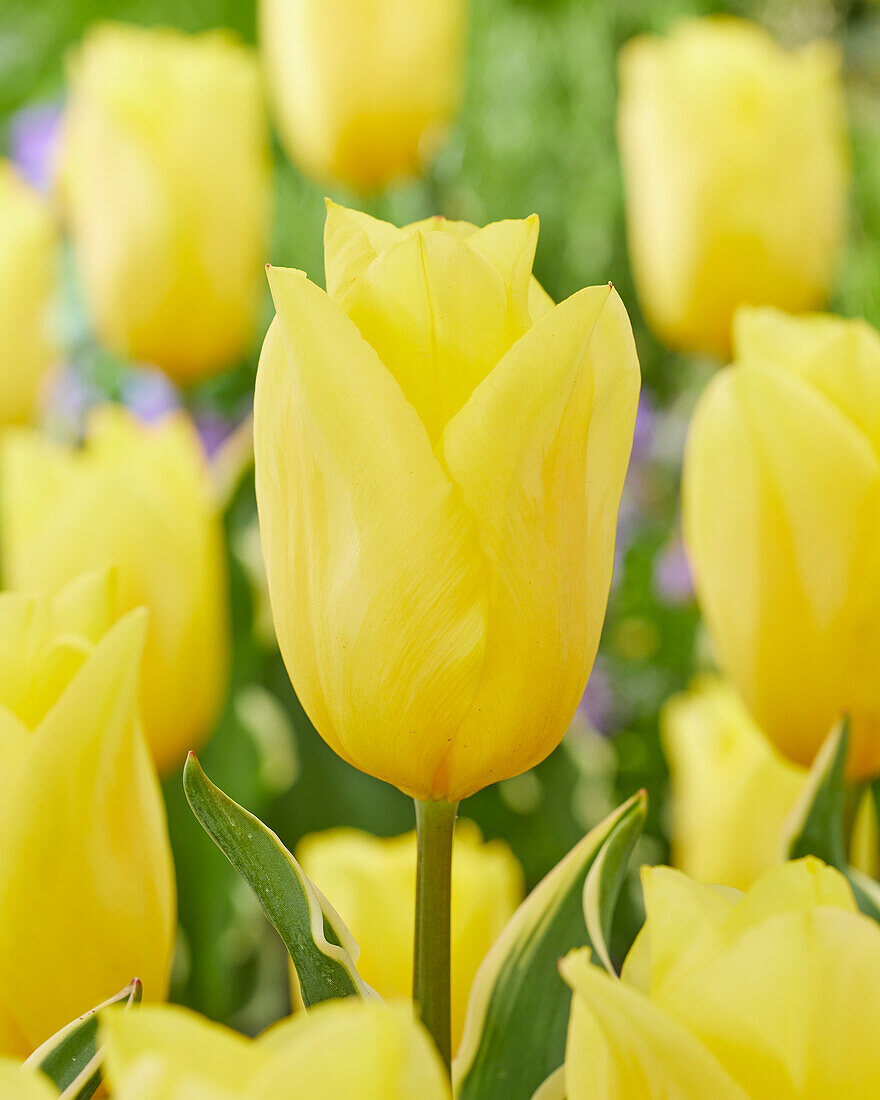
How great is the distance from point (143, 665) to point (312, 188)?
29.8 inches

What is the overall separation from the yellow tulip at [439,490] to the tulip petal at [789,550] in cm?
9

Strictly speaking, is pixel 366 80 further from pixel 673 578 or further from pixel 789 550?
pixel 789 550

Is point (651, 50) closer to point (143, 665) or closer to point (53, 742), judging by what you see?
point (143, 665)

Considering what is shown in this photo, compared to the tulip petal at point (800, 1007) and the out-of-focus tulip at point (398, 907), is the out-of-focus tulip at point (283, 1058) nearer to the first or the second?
the tulip petal at point (800, 1007)

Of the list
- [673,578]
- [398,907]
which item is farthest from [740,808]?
[673,578]

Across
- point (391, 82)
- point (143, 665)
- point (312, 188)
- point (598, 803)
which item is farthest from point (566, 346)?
point (312, 188)

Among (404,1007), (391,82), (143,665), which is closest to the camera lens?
(404,1007)

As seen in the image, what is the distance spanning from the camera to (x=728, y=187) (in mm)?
597

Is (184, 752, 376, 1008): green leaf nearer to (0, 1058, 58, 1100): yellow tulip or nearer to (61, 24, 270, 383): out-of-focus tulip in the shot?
(0, 1058, 58, 1100): yellow tulip

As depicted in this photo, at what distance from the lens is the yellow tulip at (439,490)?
164 millimetres

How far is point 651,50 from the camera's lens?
69 centimetres

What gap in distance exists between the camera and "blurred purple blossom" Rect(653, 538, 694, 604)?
28.3 inches

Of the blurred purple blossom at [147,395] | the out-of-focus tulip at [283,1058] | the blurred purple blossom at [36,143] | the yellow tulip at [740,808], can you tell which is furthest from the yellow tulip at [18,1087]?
the blurred purple blossom at [36,143]

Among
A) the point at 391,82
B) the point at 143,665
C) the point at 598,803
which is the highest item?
the point at 391,82
